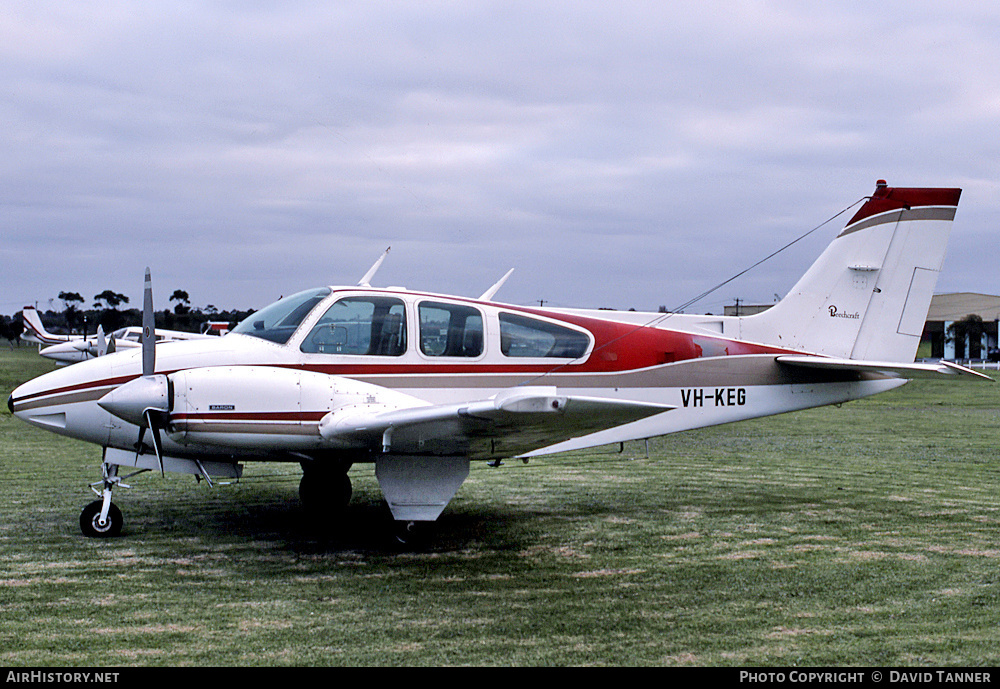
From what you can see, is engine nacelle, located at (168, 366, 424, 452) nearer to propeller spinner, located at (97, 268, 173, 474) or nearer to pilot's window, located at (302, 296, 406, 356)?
propeller spinner, located at (97, 268, 173, 474)

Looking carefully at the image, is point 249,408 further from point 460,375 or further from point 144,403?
point 460,375

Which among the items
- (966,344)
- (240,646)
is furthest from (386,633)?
(966,344)

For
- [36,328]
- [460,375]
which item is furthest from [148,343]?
[36,328]

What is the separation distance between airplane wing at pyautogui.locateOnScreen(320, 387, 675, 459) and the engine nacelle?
19 cm

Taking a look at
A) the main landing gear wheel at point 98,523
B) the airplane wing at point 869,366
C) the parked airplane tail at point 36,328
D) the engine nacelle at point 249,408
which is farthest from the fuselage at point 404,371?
the parked airplane tail at point 36,328

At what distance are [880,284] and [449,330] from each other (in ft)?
17.7

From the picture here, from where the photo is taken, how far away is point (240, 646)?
17.2 ft

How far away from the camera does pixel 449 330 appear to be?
28.0 ft

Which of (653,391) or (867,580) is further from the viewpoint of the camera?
(653,391)

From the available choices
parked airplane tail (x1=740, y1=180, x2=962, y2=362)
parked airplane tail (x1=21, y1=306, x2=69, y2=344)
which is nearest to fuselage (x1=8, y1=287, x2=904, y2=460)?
parked airplane tail (x1=740, y1=180, x2=962, y2=362)

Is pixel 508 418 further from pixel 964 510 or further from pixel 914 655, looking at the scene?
pixel 964 510

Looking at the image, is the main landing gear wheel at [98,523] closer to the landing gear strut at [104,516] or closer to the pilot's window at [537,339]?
the landing gear strut at [104,516]

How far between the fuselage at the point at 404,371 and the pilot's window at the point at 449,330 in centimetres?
1

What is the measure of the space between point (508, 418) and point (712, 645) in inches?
82.9
